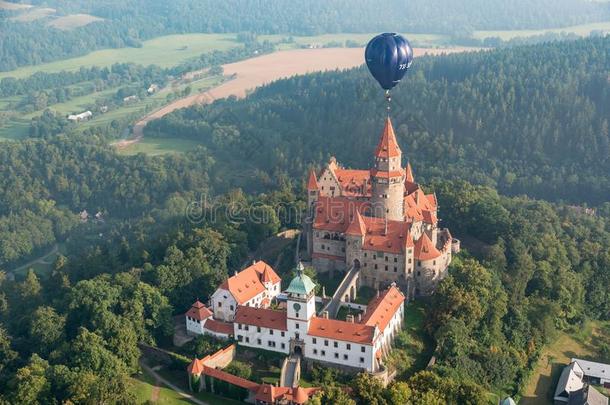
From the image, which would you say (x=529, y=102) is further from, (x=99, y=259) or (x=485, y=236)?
(x=99, y=259)

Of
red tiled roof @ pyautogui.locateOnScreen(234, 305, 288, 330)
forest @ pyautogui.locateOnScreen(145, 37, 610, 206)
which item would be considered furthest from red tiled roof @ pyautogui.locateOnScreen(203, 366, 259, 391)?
forest @ pyautogui.locateOnScreen(145, 37, 610, 206)

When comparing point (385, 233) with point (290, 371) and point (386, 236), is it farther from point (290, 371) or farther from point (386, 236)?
point (290, 371)

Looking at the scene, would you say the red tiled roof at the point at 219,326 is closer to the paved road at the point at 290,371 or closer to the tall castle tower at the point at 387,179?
the paved road at the point at 290,371

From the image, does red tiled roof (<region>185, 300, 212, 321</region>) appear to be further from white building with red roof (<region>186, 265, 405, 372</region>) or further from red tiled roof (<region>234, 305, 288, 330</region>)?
Result: red tiled roof (<region>234, 305, 288, 330</region>)

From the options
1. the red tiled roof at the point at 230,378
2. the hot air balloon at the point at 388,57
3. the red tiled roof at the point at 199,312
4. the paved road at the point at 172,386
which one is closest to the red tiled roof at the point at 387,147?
the hot air balloon at the point at 388,57

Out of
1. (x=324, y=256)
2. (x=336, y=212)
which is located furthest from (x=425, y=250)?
(x=324, y=256)

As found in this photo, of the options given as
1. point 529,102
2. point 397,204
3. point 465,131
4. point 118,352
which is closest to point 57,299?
point 118,352

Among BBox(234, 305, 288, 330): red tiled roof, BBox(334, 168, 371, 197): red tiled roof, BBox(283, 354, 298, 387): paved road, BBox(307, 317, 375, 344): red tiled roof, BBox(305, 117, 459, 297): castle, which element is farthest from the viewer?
BBox(334, 168, 371, 197): red tiled roof
